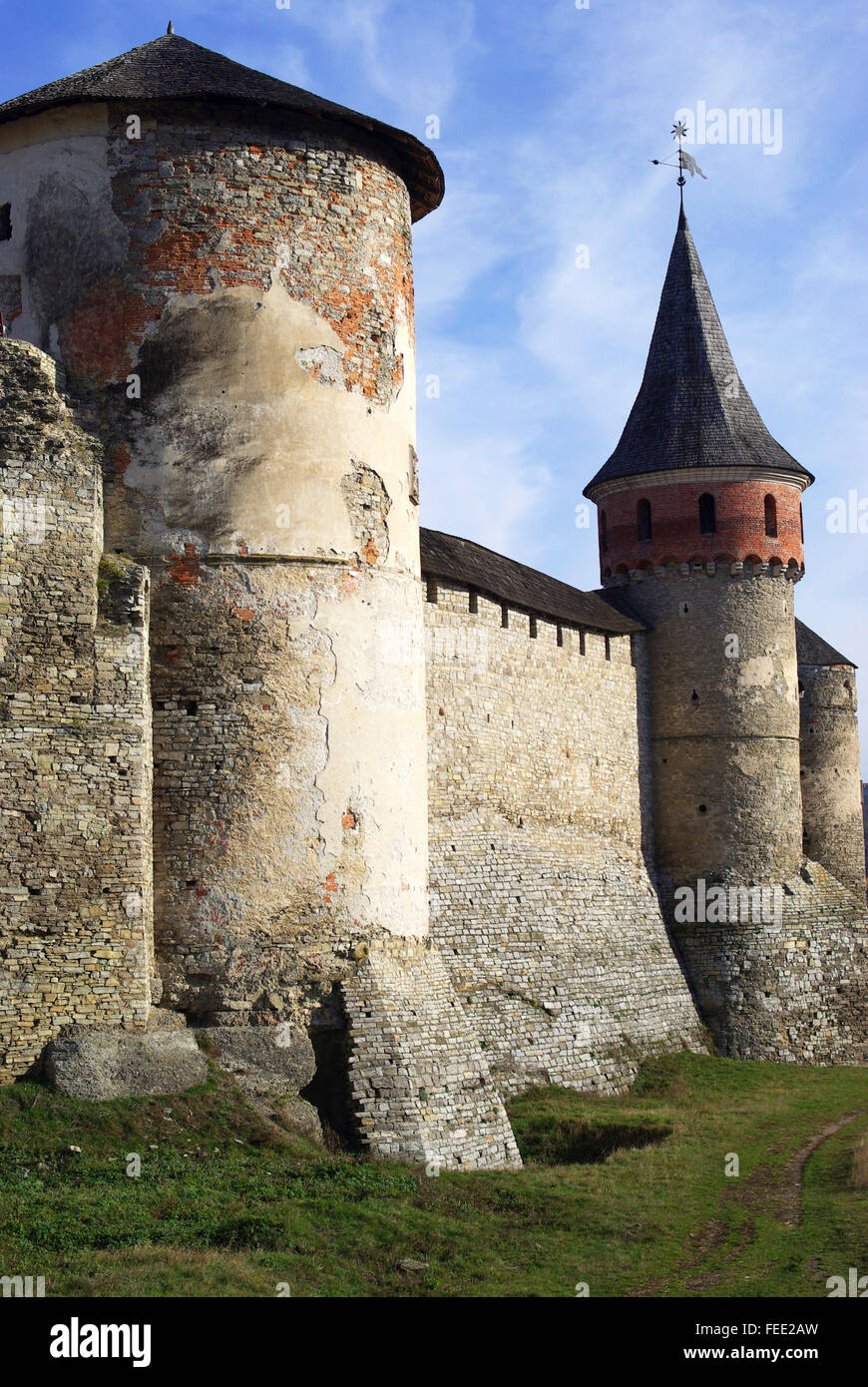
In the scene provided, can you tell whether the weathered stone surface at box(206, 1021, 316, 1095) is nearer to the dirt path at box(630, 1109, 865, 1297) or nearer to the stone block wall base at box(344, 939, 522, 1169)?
the stone block wall base at box(344, 939, 522, 1169)

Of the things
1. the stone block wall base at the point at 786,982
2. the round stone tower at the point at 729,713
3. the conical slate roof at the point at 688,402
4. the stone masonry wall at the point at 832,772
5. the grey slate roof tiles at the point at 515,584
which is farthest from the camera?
the stone masonry wall at the point at 832,772

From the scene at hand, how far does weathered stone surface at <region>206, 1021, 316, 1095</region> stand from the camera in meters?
12.8

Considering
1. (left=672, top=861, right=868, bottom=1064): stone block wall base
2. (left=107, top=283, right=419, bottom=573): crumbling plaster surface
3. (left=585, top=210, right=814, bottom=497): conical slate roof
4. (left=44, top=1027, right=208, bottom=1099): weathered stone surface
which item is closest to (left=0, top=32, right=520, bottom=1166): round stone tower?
(left=107, top=283, right=419, bottom=573): crumbling plaster surface

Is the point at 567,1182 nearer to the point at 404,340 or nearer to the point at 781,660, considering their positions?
the point at 404,340

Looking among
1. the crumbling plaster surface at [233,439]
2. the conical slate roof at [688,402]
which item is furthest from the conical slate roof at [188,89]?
the conical slate roof at [688,402]

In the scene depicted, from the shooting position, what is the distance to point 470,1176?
501 inches

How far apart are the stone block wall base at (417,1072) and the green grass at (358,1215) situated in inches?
14.7

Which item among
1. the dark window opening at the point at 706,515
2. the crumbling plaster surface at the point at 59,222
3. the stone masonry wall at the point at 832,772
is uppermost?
the crumbling plaster surface at the point at 59,222

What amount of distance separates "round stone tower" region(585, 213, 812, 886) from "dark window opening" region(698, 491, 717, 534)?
3 centimetres

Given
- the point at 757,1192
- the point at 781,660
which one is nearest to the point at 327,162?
the point at 757,1192

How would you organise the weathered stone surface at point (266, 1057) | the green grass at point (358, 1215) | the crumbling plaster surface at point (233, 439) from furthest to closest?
the crumbling plaster surface at point (233, 439) < the weathered stone surface at point (266, 1057) < the green grass at point (358, 1215)

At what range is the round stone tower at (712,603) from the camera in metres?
23.7

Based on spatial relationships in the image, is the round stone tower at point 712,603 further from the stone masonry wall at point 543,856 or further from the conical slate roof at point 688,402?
the stone masonry wall at point 543,856

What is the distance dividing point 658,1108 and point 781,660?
31.7 ft
